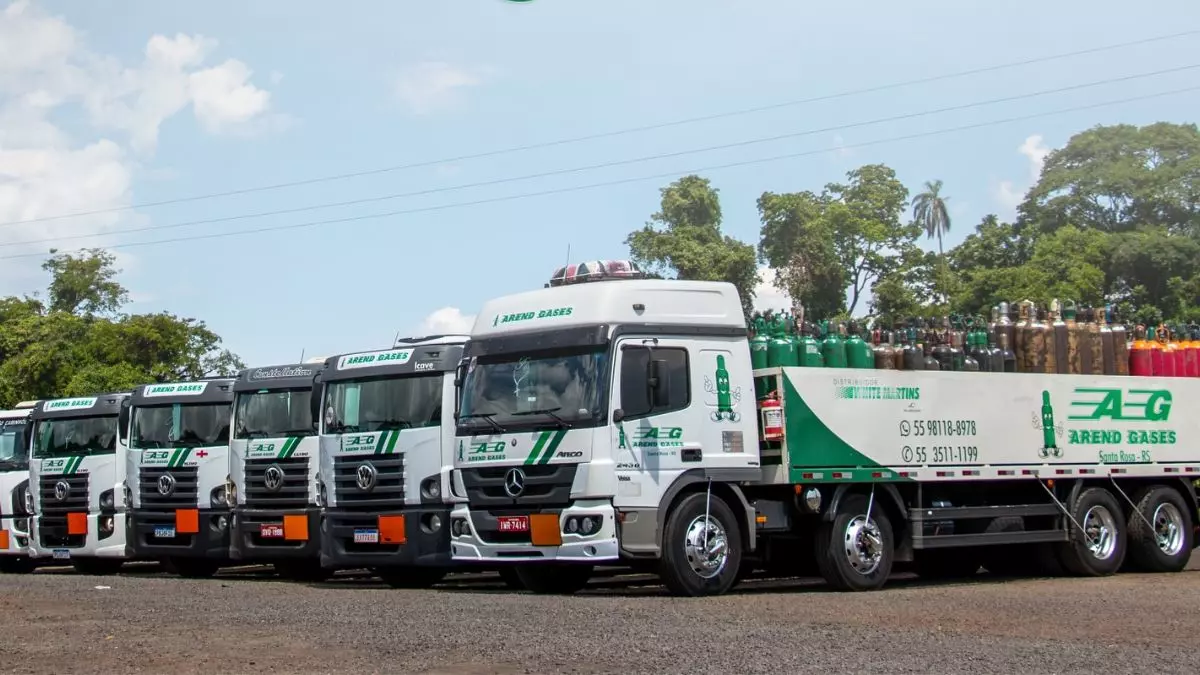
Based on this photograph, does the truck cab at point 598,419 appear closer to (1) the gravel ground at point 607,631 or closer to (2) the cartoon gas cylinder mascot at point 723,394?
(2) the cartoon gas cylinder mascot at point 723,394

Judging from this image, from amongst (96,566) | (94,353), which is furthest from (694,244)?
(96,566)

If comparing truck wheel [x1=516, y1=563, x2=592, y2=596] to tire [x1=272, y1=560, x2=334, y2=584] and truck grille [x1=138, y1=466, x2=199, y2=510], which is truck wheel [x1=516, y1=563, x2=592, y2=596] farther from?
truck grille [x1=138, y1=466, x2=199, y2=510]

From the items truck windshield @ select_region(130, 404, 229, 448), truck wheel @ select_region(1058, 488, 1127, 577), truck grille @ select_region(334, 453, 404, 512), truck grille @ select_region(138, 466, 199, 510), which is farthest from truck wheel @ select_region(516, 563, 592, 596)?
truck grille @ select_region(138, 466, 199, 510)

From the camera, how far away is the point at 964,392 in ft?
50.9

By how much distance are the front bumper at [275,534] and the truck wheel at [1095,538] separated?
28.6ft

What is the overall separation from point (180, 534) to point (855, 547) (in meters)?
9.22

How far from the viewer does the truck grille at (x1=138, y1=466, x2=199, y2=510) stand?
19.0 metres

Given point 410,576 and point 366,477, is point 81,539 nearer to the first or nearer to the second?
point 410,576

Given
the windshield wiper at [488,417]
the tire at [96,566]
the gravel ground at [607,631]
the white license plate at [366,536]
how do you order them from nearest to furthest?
the gravel ground at [607,631] < the windshield wiper at [488,417] < the white license plate at [366,536] < the tire at [96,566]

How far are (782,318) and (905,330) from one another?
5.56ft

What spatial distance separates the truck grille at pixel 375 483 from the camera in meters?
15.8

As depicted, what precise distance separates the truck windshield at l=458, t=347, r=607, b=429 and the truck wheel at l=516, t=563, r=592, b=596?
75.2 inches

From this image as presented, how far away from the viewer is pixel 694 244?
182 ft

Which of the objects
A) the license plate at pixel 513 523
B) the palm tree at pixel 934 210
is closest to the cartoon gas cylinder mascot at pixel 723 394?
the license plate at pixel 513 523
